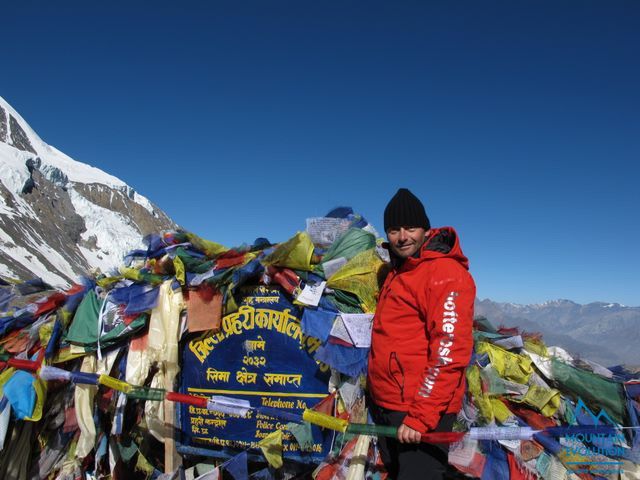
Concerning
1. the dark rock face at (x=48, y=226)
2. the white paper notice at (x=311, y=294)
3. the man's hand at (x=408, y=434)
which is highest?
the dark rock face at (x=48, y=226)

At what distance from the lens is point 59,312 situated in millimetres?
4801

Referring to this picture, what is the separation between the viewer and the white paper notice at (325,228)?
4613mm

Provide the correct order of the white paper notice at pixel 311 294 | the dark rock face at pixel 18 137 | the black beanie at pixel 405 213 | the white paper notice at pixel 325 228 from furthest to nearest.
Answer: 1. the dark rock face at pixel 18 137
2. the white paper notice at pixel 325 228
3. the white paper notice at pixel 311 294
4. the black beanie at pixel 405 213

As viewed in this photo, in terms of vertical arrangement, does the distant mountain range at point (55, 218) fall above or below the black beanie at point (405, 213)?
above

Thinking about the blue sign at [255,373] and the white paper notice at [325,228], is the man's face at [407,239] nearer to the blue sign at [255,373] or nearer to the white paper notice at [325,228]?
the blue sign at [255,373]

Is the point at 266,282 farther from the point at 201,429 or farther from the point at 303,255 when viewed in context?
the point at 201,429

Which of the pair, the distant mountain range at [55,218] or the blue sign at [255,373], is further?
the distant mountain range at [55,218]

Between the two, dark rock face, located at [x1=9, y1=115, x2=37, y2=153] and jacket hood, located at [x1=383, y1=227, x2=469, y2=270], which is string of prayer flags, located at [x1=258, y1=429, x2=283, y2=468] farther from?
dark rock face, located at [x1=9, y1=115, x2=37, y2=153]

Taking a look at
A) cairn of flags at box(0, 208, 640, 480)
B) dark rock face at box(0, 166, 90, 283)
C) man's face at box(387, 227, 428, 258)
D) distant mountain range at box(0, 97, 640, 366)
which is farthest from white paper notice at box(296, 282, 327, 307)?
dark rock face at box(0, 166, 90, 283)

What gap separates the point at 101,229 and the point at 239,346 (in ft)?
549

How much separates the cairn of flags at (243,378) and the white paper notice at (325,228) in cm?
1

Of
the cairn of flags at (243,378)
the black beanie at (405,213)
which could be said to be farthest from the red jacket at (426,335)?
the cairn of flags at (243,378)

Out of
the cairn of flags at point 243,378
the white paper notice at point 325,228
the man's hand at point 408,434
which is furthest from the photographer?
the white paper notice at point 325,228

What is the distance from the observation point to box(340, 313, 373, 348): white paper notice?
3.75 m
